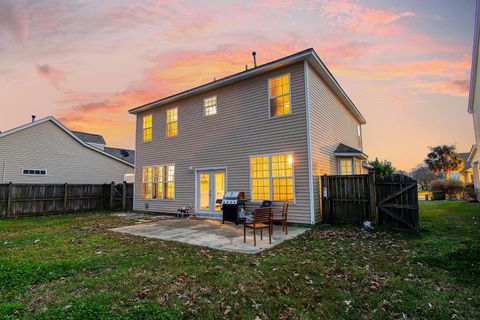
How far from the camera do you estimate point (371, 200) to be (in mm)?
8492

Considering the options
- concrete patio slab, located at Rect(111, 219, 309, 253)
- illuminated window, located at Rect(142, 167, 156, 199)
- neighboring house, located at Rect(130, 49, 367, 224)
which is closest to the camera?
concrete patio slab, located at Rect(111, 219, 309, 253)

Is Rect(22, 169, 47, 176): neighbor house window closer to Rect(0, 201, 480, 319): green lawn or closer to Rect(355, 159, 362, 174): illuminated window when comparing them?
Rect(0, 201, 480, 319): green lawn

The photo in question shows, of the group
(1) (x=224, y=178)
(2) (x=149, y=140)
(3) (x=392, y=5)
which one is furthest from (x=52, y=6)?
(3) (x=392, y=5)

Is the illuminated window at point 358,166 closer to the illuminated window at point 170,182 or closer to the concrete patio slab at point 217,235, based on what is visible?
the concrete patio slab at point 217,235

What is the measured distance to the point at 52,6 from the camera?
1073 cm

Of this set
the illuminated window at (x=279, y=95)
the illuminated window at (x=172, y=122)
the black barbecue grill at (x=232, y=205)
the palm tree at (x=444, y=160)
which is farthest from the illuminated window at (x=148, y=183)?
the palm tree at (x=444, y=160)

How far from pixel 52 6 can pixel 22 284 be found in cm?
1224

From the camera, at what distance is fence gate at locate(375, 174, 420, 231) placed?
25.6 feet

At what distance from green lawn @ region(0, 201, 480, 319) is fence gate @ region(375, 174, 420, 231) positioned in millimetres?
1276

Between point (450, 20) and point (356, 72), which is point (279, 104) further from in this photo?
point (450, 20)

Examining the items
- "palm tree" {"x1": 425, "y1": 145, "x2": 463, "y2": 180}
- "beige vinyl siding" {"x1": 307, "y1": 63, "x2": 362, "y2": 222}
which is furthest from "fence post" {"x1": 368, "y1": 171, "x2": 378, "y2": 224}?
"palm tree" {"x1": 425, "y1": 145, "x2": 463, "y2": 180}

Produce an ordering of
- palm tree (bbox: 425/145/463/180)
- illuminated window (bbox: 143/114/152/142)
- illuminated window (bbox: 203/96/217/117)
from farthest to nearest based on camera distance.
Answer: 1. palm tree (bbox: 425/145/463/180)
2. illuminated window (bbox: 143/114/152/142)
3. illuminated window (bbox: 203/96/217/117)

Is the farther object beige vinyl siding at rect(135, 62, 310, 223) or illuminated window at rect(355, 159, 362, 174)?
illuminated window at rect(355, 159, 362, 174)

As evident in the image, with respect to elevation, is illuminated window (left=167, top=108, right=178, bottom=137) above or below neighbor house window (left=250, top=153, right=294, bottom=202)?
above
